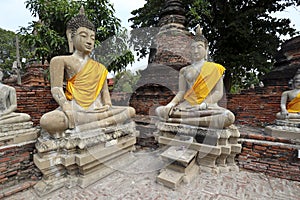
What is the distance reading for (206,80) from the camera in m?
3.58

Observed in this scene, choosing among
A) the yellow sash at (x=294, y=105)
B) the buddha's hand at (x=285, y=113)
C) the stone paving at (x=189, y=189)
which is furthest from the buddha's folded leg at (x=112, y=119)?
the yellow sash at (x=294, y=105)

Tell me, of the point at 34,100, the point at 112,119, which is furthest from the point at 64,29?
the point at 112,119

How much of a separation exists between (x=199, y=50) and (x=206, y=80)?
0.74 metres

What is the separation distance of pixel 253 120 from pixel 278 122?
59.1 inches

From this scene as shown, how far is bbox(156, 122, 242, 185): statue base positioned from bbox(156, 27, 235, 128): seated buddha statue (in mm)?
148

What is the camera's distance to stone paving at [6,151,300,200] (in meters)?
2.43

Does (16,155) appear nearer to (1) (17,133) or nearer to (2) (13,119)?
(1) (17,133)

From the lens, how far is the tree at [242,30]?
7.87 metres

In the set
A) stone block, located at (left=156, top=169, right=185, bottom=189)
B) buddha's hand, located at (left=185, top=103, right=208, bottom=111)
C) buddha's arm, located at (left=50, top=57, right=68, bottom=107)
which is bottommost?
stone block, located at (left=156, top=169, right=185, bottom=189)

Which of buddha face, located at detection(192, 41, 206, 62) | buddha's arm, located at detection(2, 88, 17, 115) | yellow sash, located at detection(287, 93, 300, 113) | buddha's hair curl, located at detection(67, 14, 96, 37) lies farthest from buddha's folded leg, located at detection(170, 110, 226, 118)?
buddha's arm, located at detection(2, 88, 17, 115)

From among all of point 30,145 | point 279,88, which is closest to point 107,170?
point 30,145

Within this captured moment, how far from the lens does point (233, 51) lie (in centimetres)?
922

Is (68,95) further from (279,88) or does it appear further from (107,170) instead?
(279,88)

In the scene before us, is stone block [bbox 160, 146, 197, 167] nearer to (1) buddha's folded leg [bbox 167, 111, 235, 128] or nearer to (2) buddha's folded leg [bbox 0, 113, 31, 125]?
(1) buddha's folded leg [bbox 167, 111, 235, 128]
